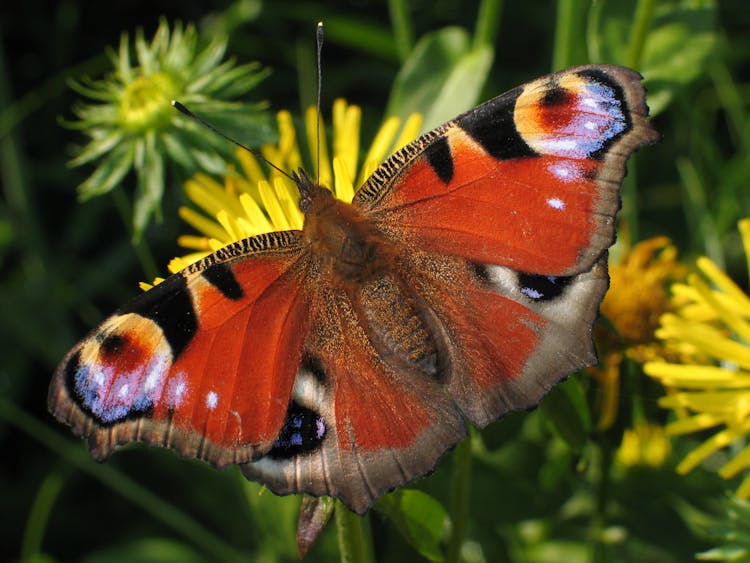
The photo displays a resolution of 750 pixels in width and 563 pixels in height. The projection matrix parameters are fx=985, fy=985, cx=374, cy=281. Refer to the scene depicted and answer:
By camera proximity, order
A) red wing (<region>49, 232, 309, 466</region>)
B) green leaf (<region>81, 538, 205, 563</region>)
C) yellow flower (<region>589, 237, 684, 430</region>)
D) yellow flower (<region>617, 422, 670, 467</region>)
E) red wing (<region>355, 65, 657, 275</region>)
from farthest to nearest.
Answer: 1. green leaf (<region>81, 538, 205, 563</region>)
2. yellow flower (<region>617, 422, 670, 467</region>)
3. yellow flower (<region>589, 237, 684, 430</region>)
4. red wing (<region>355, 65, 657, 275</region>)
5. red wing (<region>49, 232, 309, 466</region>)

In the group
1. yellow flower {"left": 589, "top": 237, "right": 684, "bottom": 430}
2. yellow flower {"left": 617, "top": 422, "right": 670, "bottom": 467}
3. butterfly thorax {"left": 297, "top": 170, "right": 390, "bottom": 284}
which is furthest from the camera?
yellow flower {"left": 617, "top": 422, "right": 670, "bottom": 467}

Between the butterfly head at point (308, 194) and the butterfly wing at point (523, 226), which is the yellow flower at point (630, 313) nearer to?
the butterfly wing at point (523, 226)

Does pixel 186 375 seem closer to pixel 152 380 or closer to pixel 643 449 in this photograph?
pixel 152 380

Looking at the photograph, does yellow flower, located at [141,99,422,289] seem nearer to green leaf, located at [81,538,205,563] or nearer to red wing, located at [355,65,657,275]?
red wing, located at [355,65,657,275]

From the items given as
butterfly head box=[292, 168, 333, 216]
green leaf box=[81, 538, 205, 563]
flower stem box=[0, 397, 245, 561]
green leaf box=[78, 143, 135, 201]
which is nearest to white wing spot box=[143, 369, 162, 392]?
butterfly head box=[292, 168, 333, 216]

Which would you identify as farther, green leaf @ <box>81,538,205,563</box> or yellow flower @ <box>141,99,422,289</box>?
green leaf @ <box>81,538,205,563</box>

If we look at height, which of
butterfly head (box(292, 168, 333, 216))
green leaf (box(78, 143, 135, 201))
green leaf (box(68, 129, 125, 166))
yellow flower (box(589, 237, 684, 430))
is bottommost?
yellow flower (box(589, 237, 684, 430))

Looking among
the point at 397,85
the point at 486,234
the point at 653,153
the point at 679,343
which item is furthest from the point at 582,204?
the point at 653,153

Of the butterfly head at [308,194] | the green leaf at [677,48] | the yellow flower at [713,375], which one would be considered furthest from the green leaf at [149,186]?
the green leaf at [677,48]
